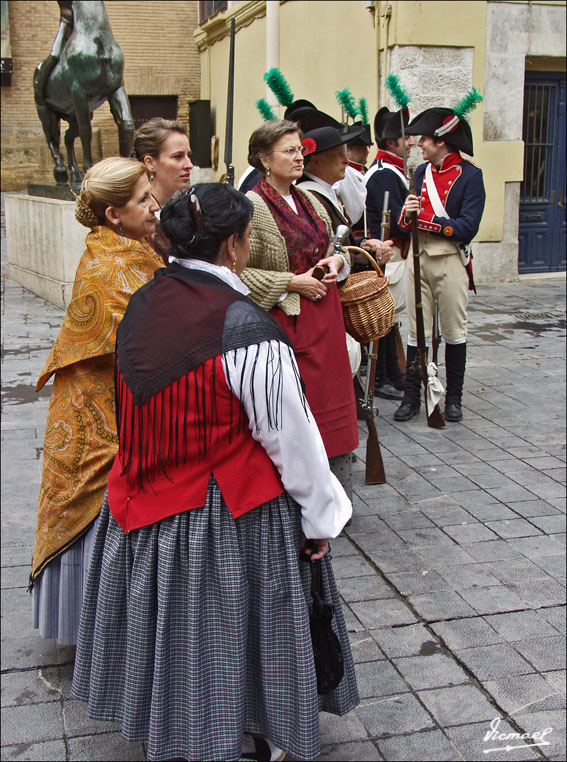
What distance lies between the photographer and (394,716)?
311 centimetres

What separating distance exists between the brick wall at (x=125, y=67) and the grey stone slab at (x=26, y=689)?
18.7m

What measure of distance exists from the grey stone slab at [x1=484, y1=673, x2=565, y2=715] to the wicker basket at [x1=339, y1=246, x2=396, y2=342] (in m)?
1.78

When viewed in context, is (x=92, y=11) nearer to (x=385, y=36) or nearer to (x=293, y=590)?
(x=385, y=36)

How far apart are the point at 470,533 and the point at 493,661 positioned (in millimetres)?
1170

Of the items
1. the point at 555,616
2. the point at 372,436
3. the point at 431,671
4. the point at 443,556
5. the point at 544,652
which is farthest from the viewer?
the point at 372,436

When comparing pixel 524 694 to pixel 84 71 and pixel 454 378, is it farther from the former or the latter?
pixel 84 71

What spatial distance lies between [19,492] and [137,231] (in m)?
2.43

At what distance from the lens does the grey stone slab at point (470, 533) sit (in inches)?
177

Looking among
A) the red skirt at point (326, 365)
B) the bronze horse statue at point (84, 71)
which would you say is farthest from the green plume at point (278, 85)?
the bronze horse statue at point (84, 71)

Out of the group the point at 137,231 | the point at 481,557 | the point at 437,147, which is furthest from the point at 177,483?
the point at 437,147

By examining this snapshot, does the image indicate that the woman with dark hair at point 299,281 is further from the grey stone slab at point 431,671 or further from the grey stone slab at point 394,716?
the grey stone slab at point 394,716

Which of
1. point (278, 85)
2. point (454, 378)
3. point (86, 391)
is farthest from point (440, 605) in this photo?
point (278, 85)

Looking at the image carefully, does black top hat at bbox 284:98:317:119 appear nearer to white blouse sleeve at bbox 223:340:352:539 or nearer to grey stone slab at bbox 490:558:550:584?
grey stone slab at bbox 490:558:550:584

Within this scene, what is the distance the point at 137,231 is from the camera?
10.3 feet
